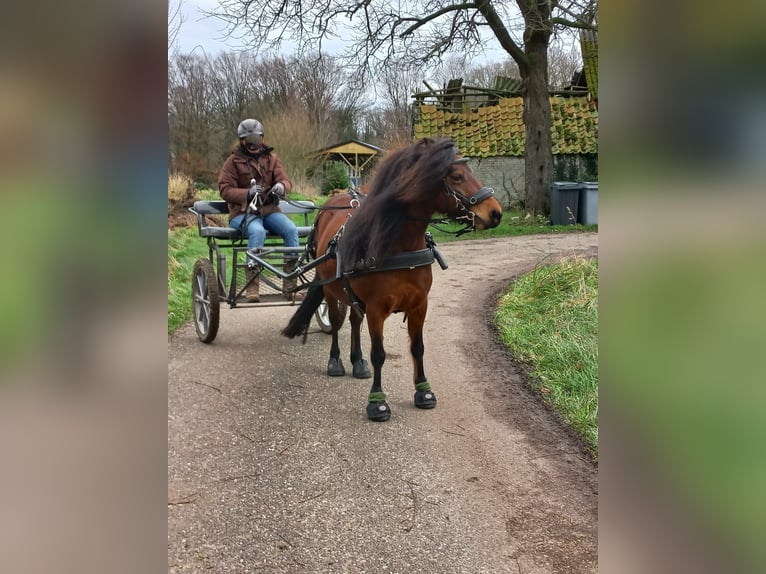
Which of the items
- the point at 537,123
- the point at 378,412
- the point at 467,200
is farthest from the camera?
the point at 537,123

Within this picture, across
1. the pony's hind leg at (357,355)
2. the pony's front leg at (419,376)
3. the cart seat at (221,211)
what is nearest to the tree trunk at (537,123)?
the cart seat at (221,211)

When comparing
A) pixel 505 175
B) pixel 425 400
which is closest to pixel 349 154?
pixel 505 175

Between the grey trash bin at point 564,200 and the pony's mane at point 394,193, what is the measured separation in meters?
10.2

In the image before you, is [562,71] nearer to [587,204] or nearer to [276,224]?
[587,204]

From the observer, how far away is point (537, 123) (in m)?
13.1

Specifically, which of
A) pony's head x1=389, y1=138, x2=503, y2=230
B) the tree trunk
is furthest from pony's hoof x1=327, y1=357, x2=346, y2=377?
the tree trunk

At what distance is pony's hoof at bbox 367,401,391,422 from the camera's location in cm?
390

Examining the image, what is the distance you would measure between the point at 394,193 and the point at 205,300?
9.55ft

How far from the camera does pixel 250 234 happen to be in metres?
5.48

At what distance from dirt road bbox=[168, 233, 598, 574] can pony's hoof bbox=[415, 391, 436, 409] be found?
0.06 metres
